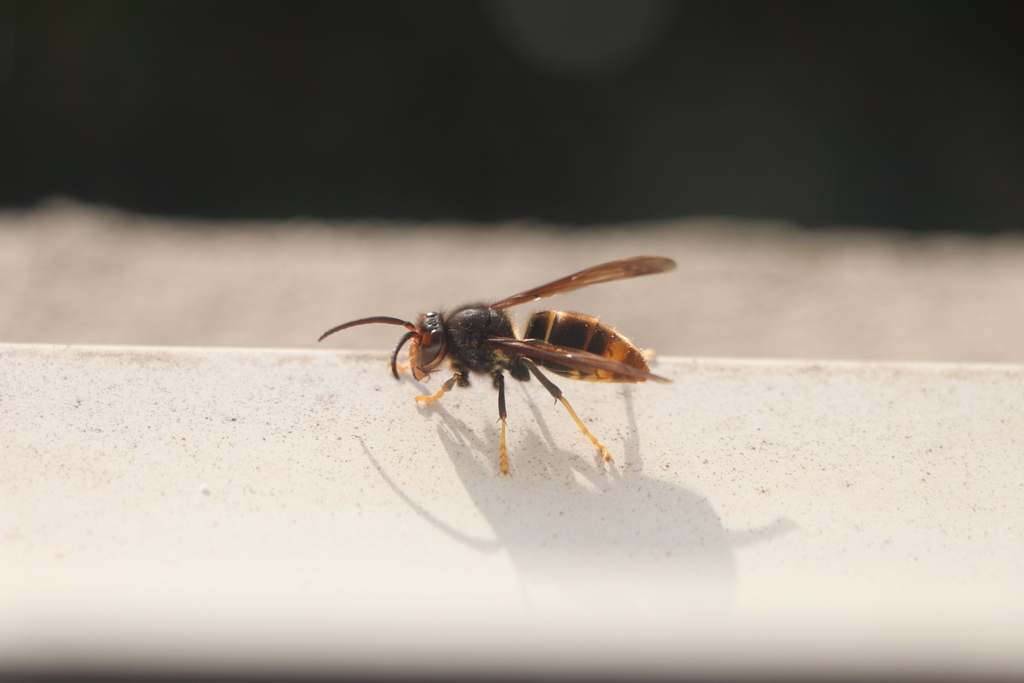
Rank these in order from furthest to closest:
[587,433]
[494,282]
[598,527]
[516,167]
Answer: [516,167], [494,282], [587,433], [598,527]

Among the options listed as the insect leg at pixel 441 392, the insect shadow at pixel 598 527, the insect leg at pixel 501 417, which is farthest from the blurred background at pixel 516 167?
the insect shadow at pixel 598 527

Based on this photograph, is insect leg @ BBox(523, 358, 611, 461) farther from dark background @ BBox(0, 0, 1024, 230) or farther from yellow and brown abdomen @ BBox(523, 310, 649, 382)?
dark background @ BBox(0, 0, 1024, 230)

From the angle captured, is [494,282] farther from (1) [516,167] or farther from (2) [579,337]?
(2) [579,337]

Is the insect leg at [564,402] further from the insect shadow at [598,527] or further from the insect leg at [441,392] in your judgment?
the insect leg at [441,392]

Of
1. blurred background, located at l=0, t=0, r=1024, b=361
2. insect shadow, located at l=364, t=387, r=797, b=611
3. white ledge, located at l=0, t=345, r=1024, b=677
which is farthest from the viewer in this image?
blurred background, located at l=0, t=0, r=1024, b=361

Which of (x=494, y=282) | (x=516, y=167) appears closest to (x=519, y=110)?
(x=516, y=167)

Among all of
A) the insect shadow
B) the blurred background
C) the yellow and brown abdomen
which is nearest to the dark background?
the blurred background
